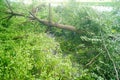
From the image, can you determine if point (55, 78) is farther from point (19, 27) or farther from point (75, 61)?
point (19, 27)

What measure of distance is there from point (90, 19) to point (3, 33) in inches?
66.3

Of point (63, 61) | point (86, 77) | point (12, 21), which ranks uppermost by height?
point (12, 21)

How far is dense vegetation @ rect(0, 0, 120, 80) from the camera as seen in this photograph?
2.79 m

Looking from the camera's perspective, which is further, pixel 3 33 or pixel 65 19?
pixel 65 19

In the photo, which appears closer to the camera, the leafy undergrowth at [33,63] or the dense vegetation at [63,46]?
the leafy undergrowth at [33,63]

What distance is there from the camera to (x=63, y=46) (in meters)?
4.13

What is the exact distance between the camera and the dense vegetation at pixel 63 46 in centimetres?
279

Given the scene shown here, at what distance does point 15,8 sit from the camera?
4.64 m

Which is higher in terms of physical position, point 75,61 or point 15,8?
point 15,8

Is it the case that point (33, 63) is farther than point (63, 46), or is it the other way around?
point (63, 46)

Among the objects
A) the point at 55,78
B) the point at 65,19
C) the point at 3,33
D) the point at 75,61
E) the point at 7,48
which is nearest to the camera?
the point at 55,78

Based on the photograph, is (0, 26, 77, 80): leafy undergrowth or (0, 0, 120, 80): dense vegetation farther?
(0, 0, 120, 80): dense vegetation

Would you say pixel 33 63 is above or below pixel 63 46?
above

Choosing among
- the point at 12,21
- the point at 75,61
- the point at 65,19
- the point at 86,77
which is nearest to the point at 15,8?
the point at 12,21
